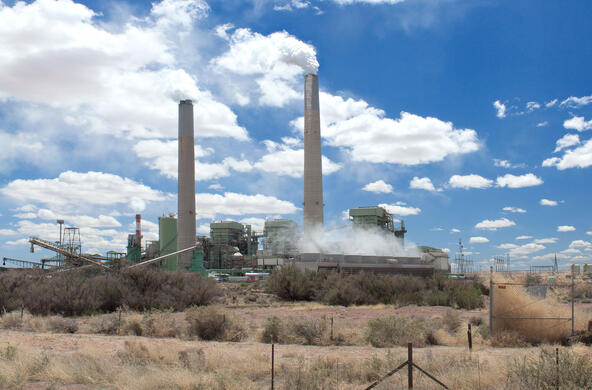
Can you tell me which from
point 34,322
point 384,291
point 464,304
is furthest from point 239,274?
point 34,322

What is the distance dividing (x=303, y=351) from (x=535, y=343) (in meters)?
8.37

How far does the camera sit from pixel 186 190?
94.4 meters

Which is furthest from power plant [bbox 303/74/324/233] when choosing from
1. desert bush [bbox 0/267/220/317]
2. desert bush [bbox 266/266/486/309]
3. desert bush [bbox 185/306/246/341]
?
desert bush [bbox 185/306/246/341]

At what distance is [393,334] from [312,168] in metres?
67.3

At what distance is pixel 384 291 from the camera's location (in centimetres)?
4416

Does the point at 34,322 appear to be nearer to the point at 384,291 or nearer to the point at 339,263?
the point at 384,291

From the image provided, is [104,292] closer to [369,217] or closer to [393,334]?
[393,334]

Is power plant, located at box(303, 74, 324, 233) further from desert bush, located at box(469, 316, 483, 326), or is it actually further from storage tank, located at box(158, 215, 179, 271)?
desert bush, located at box(469, 316, 483, 326)

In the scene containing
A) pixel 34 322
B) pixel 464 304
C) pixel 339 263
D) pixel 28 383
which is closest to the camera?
pixel 28 383

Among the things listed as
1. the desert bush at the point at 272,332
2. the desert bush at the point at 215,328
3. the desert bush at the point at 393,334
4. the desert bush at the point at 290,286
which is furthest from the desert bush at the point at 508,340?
the desert bush at the point at 290,286

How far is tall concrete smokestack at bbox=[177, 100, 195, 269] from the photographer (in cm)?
9412

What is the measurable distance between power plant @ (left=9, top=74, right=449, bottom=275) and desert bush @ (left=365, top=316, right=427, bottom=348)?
4473cm

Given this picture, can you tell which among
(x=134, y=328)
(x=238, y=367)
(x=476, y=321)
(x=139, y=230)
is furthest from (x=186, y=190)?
(x=238, y=367)

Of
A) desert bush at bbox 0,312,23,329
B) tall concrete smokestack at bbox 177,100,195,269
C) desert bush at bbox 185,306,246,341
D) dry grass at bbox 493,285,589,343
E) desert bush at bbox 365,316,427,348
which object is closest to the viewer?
dry grass at bbox 493,285,589,343
